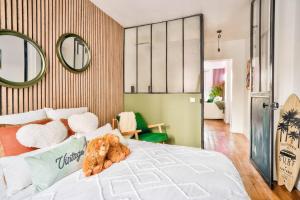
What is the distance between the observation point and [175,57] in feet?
11.1

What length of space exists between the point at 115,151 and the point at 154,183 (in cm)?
55

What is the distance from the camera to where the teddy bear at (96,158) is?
4.16 feet

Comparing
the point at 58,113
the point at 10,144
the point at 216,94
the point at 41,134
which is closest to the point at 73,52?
the point at 58,113

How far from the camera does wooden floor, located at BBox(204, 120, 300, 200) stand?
6.62ft

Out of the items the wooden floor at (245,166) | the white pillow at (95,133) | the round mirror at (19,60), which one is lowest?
the wooden floor at (245,166)

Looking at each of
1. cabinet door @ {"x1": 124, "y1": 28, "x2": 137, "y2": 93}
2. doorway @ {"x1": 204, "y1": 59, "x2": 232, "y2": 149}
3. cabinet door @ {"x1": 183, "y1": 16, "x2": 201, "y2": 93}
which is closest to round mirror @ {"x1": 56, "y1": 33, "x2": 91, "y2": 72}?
cabinet door @ {"x1": 124, "y1": 28, "x2": 137, "y2": 93}

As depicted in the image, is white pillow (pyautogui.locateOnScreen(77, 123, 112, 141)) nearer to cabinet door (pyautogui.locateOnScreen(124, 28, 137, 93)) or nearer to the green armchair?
the green armchair

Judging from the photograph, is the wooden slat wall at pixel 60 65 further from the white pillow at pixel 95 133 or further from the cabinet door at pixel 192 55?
the cabinet door at pixel 192 55

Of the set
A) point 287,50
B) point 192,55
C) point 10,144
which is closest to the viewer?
point 10,144

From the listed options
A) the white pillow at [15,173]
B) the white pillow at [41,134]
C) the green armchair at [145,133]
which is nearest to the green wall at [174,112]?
the green armchair at [145,133]

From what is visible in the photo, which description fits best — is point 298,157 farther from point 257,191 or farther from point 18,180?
point 18,180

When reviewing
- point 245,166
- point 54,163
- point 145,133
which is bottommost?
point 245,166

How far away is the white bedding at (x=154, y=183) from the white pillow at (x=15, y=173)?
0.16 ft

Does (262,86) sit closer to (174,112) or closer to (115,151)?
(174,112)
